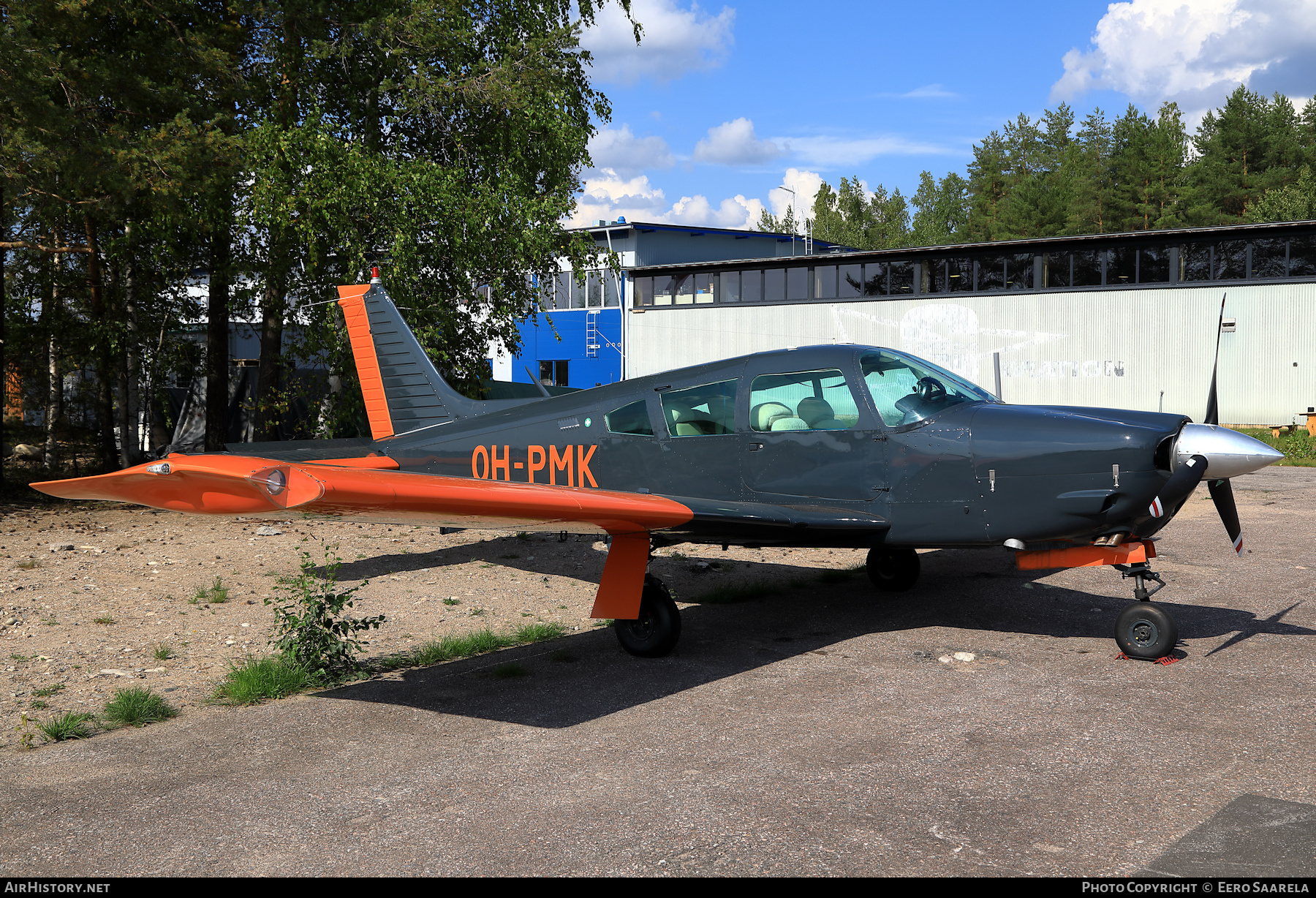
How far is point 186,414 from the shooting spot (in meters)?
22.0

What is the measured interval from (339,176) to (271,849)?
12.1 meters

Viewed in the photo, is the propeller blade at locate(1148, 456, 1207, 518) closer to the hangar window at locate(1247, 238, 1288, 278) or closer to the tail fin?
the tail fin

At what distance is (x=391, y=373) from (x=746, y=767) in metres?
6.63

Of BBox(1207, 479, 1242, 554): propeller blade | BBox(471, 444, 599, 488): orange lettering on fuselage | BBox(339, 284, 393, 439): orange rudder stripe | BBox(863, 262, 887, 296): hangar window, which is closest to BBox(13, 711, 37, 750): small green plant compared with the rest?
BBox(471, 444, 599, 488): orange lettering on fuselage

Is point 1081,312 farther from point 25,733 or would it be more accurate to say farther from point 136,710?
point 25,733

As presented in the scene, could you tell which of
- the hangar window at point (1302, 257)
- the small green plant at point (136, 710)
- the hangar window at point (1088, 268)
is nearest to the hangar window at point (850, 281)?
the hangar window at point (1088, 268)

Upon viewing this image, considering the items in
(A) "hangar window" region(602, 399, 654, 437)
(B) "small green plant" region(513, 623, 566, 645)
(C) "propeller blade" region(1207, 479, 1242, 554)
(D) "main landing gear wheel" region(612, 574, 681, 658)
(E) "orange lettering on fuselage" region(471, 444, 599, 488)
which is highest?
(A) "hangar window" region(602, 399, 654, 437)

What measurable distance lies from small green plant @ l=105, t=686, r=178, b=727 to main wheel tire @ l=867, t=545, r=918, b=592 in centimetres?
602

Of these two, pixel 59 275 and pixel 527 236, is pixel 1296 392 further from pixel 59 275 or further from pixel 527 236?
pixel 59 275

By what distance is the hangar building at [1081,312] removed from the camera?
29406mm

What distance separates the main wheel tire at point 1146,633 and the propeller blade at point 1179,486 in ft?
2.26

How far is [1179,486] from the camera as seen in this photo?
19.4ft

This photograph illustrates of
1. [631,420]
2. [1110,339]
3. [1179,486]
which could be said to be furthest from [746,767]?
[1110,339]

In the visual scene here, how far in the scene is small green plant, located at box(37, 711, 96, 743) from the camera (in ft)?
17.2
